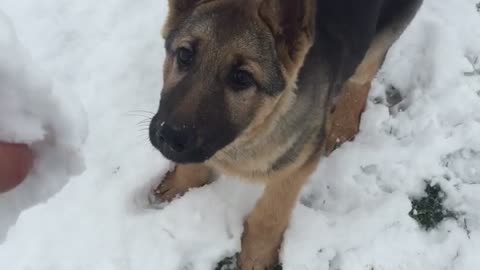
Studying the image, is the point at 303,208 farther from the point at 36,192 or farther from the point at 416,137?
the point at 36,192

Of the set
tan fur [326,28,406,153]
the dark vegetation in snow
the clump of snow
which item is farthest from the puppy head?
the dark vegetation in snow

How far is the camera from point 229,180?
4027 millimetres

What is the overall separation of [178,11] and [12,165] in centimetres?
158

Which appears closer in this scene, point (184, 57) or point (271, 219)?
point (184, 57)

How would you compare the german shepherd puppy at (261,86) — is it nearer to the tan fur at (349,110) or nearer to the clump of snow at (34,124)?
the tan fur at (349,110)

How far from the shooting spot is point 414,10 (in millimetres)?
3992

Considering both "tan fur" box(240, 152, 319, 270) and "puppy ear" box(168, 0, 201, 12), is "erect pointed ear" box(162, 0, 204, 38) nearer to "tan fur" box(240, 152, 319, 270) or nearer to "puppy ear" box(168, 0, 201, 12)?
"puppy ear" box(168, 0, 201, 12)

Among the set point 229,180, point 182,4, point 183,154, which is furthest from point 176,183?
point 182,4

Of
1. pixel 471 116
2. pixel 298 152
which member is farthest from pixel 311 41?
pixel 471 116

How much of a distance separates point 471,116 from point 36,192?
10.7ft

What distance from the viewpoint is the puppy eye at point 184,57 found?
2.81m

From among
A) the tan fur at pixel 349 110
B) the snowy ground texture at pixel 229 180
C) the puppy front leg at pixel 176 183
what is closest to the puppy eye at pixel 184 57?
the snowy ground texture at pixel 229 180

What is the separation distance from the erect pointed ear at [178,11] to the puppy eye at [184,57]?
210 millimetres

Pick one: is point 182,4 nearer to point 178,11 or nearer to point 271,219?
point 178,11
